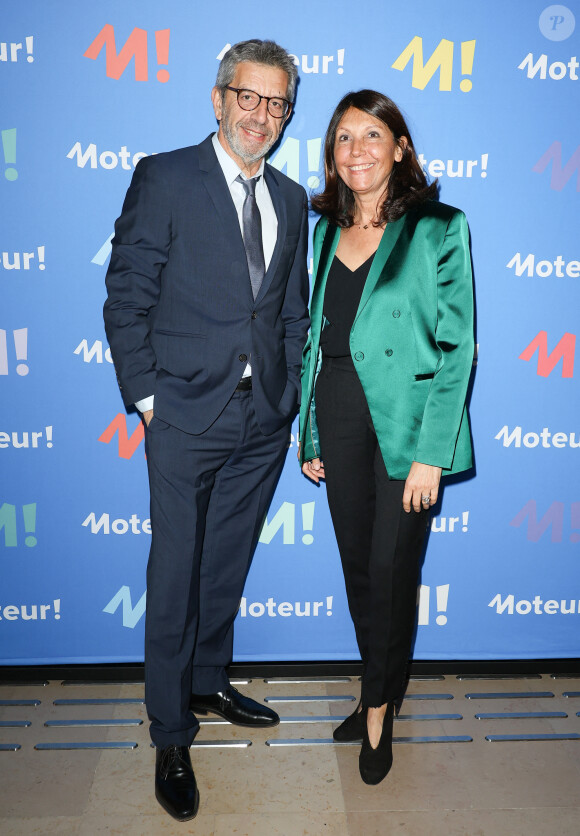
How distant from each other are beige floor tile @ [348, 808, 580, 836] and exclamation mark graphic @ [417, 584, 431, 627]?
812mm

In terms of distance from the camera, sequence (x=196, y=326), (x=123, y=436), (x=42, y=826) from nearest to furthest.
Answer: (x=42, y=826)
(x=196, y=326)
(x=123, y=436)

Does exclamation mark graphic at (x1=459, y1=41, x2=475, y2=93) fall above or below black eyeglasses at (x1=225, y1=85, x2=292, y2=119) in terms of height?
above

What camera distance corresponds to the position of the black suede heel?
87.8 inches

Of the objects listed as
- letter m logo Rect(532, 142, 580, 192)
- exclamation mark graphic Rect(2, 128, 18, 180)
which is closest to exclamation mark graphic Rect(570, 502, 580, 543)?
letter m logo Rect(532, 142, 580, 192)

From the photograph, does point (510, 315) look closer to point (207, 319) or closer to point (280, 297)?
point (280, 297)

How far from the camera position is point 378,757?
7.37 feet

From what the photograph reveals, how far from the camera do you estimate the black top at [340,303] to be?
2117 millimetres

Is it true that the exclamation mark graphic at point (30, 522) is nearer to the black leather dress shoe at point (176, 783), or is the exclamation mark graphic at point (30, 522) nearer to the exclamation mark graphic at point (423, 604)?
the black leather dress shoe at point (176, 783)

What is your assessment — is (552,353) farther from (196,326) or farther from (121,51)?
(121,51)

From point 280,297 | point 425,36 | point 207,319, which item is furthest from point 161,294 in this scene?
point 425,36

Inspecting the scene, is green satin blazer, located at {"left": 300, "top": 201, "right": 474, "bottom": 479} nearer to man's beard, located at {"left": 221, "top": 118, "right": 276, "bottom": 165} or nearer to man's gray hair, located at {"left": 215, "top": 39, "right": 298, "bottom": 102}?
man's beard, located at {"left": 221, "top": 118, "right": 276, "bottom": 165}

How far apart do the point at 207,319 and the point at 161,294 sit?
0.53 feet

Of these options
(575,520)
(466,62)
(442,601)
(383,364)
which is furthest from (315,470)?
(466,62)

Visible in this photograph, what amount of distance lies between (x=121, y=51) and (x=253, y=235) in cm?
81
